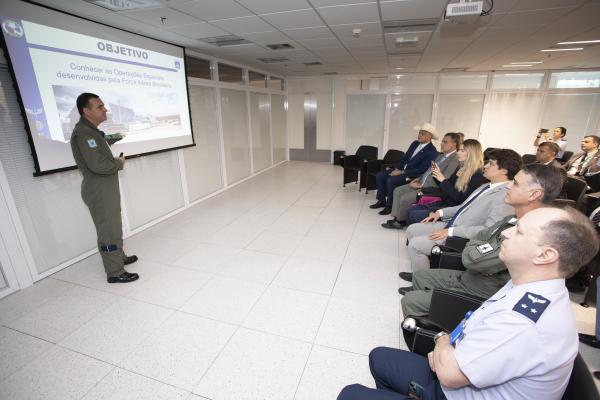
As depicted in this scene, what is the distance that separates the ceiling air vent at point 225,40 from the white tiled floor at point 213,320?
2865 mm

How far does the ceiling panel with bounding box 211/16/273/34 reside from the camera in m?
3.30

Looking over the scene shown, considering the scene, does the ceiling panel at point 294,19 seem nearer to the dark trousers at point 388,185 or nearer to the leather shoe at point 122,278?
the dark trousers at point 388,185

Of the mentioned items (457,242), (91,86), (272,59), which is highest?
(272,59)

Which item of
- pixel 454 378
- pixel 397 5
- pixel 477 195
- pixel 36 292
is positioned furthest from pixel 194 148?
pixel 454 378

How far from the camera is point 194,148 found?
508cm

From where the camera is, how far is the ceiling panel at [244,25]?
10.8 ft

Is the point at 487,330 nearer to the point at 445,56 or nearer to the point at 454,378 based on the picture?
the point at 454,378

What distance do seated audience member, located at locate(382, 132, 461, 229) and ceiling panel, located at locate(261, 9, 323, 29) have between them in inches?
87.2

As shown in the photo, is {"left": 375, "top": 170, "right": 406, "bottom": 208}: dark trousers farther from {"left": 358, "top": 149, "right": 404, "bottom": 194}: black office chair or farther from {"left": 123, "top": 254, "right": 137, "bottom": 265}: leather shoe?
{"left": 123, "top": 254, "right": 137, "bottom": 265}: leather shoe

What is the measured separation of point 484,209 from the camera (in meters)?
2.37

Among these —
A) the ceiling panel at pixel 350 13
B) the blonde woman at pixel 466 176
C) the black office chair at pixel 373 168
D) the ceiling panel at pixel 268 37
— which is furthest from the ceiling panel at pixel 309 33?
the black office chair at pixel 373 168

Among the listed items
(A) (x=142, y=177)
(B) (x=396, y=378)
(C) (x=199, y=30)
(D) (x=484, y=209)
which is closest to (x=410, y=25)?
(D) (x=484, y=209)

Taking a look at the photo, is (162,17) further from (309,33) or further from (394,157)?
(394,157)

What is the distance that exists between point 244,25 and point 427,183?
127 inches
